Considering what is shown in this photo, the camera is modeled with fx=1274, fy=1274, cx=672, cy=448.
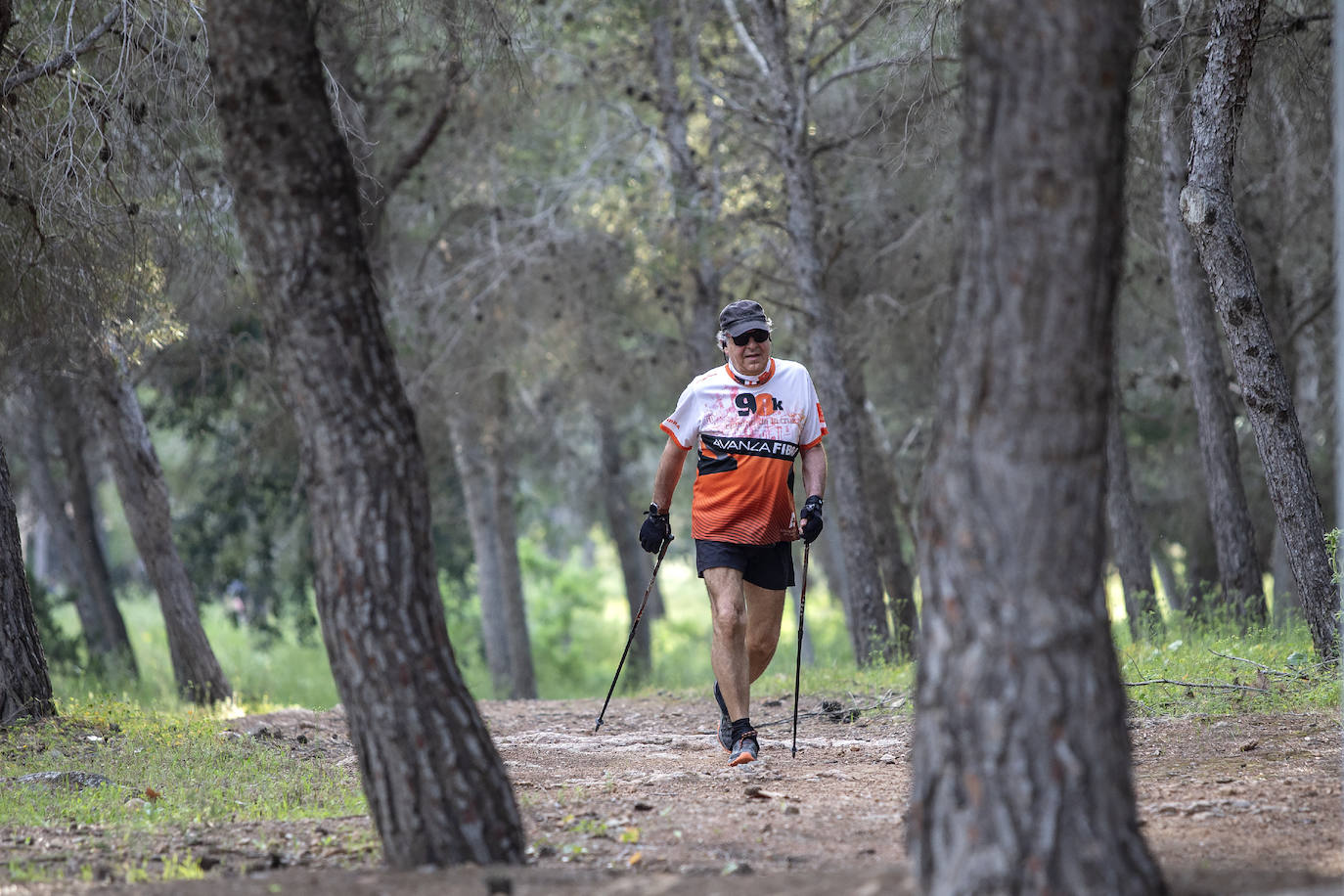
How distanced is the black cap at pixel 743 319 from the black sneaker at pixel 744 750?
1.96m

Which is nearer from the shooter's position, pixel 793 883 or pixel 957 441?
pixel 957 441

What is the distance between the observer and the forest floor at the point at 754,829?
3670mm

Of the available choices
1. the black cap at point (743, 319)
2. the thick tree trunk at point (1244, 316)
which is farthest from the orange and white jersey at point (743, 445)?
the thick tree trunk at point (1244, 316)

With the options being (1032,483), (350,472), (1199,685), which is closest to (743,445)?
(350,472)

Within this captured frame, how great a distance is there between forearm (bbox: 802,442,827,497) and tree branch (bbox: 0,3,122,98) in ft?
14.9

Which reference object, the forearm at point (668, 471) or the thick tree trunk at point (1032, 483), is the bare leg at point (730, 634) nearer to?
the forearm at point (668, 471)

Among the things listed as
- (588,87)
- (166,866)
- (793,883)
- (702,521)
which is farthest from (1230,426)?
(166,866)

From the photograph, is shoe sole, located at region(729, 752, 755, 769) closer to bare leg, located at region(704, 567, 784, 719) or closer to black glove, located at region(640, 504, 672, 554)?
bare leg, located at region(704, 567, 784, 719)

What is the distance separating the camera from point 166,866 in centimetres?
422

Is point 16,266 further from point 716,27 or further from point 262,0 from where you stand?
point 716,27

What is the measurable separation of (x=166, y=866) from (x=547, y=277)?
9.95 m

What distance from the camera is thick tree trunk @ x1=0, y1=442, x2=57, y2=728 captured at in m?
7.75

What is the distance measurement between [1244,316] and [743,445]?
307 cm

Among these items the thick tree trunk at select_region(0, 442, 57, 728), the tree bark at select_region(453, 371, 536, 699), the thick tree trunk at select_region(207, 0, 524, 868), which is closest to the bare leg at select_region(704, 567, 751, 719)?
the thick tree trunk at select_region(207, 0, 524, 868)
